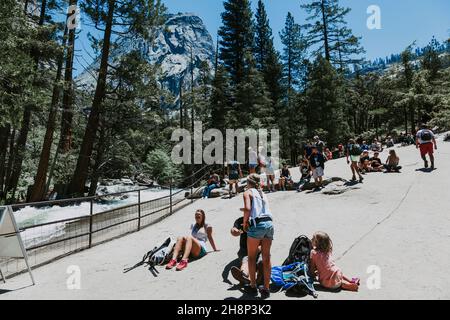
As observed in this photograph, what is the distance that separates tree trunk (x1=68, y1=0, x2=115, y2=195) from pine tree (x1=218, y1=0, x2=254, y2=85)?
17.9 meters

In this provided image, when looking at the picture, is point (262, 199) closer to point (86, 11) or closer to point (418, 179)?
point (418, 179)

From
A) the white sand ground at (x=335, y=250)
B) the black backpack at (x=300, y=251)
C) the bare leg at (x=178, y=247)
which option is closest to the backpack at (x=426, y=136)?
the white sand ground at (x=335, y=250)

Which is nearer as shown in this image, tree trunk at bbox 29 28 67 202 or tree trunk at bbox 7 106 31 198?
tree trunk at bbox 29 28 67 202

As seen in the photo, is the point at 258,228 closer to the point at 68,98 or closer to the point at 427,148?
the point at 427,148

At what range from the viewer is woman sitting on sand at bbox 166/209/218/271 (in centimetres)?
647

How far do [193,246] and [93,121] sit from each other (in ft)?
45.5

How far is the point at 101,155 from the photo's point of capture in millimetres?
19844

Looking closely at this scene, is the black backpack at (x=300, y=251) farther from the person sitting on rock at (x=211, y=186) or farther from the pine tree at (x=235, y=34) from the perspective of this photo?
the pine tree at (x=235, y=34)

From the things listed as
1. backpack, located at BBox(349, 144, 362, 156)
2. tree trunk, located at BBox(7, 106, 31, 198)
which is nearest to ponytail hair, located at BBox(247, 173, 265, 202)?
backpack, located at BBox(349, 144, 362, 156)

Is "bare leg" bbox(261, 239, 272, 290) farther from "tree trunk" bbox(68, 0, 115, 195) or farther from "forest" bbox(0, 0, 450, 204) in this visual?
"tree trunk" bbox(68, 0, 115, 195)

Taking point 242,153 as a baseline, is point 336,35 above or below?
above
